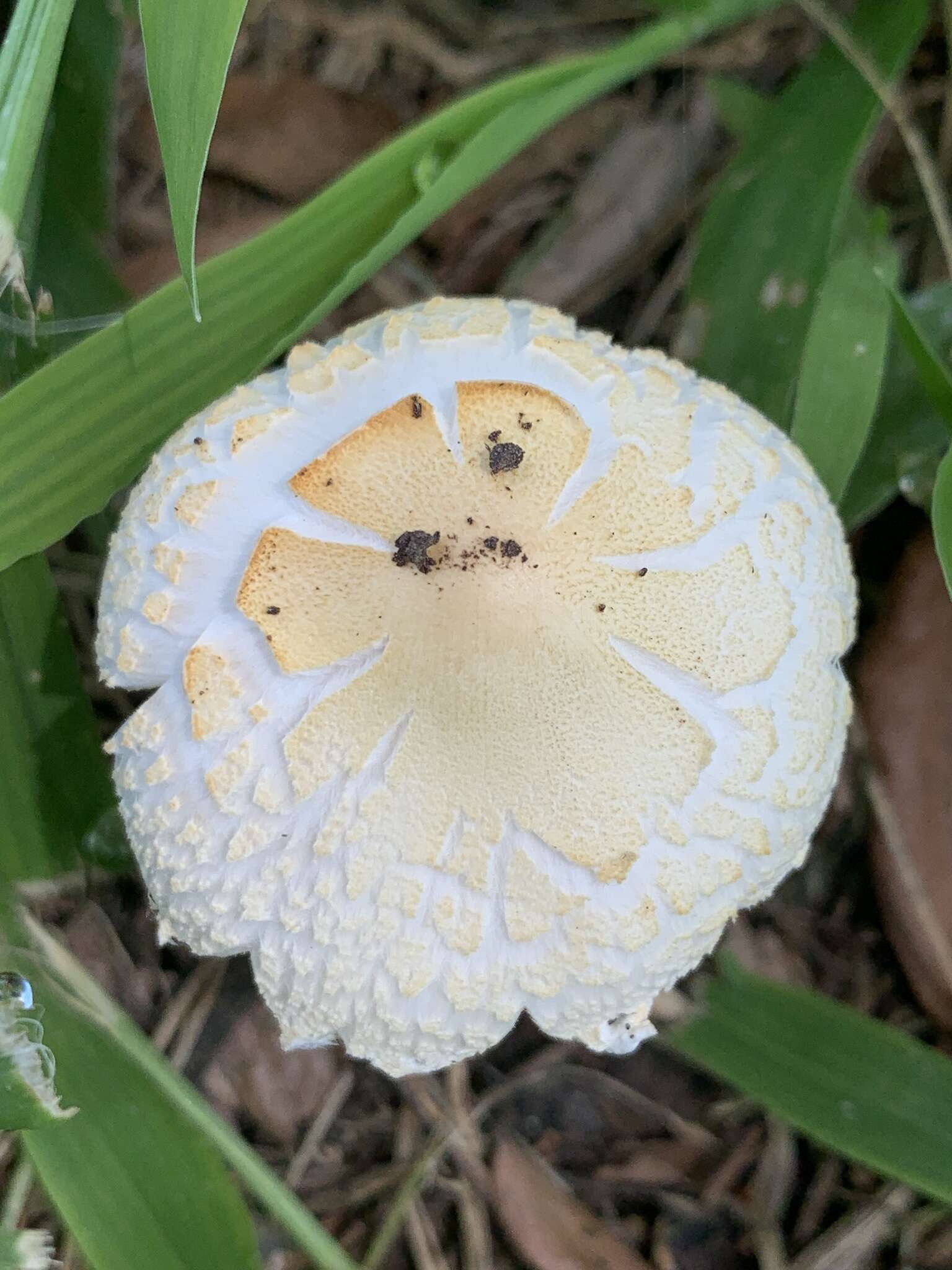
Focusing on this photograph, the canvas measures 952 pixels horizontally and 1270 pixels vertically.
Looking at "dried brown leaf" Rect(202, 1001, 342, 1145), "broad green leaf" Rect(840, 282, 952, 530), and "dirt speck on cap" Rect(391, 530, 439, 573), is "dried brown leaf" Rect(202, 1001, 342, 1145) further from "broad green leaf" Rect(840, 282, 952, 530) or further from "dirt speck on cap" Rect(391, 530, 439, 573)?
"broad green leaf" Rect(840, 282, 952, 530)

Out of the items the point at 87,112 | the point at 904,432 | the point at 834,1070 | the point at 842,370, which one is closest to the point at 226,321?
the point at 87,112

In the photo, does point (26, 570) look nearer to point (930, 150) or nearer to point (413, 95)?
point (413, 95)

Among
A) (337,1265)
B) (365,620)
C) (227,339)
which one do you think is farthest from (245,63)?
(337,1265)

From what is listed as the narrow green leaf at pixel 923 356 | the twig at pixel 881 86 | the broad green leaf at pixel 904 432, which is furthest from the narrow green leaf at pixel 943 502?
the twig at pixel 881 86

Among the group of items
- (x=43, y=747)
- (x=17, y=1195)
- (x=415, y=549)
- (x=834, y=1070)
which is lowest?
(x=17, y=1195)

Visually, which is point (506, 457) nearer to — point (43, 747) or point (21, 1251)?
point (43, 747)

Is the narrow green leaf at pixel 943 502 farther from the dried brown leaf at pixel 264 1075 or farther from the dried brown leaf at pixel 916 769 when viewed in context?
the dried brown leaf at pixel 264 1075
